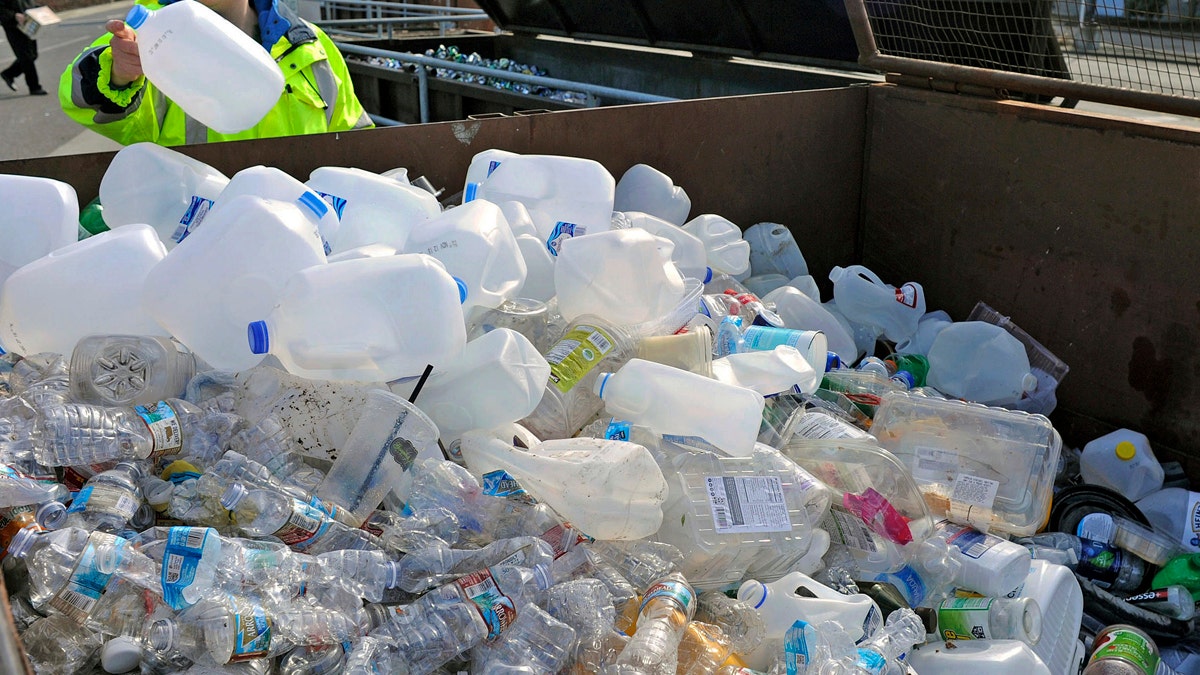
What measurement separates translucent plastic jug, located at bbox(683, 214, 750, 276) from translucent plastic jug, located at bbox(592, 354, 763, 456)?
40.1 inches

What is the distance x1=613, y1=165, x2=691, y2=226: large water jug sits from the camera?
3.09 metres

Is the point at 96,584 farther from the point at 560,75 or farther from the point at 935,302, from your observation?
the point at 560,75

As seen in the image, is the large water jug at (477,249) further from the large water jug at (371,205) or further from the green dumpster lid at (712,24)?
the green dumpster lid at (712,24)

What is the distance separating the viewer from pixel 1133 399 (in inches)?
114

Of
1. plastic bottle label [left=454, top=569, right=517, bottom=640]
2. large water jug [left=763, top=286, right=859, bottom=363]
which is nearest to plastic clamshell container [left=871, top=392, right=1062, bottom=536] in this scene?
large water jug [left=763, top=286, right=859, bottom=363]

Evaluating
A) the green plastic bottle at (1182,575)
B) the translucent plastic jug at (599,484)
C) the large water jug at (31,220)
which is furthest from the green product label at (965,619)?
the large water jug at (31,220)

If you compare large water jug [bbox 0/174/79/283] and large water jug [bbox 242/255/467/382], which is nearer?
large water jug [bbox 242/255/467/382]

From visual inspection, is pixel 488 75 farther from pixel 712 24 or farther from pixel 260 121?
pixel 260 121

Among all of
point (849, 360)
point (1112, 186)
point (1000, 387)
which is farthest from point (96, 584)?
point (1112, 186)

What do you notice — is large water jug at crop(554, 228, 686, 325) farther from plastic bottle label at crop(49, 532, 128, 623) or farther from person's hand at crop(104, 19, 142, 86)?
person's hand at crop(104, 19, 142, 86)

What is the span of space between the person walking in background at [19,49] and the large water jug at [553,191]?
11.2m

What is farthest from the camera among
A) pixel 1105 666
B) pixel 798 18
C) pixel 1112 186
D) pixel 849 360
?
pixel 798 18

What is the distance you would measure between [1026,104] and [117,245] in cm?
268

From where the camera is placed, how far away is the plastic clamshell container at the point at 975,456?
7.50 ft
